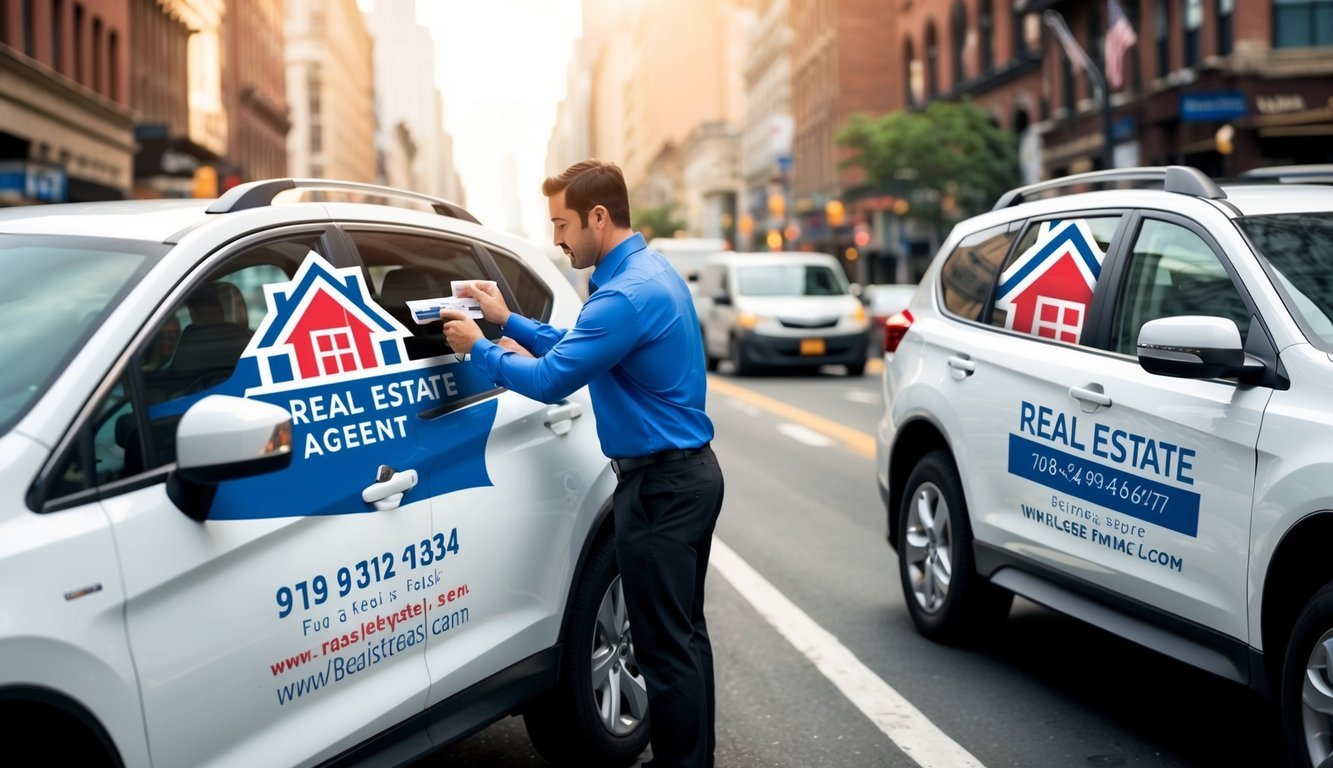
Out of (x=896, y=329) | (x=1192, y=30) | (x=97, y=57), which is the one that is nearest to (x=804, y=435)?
(x=896, y=329)

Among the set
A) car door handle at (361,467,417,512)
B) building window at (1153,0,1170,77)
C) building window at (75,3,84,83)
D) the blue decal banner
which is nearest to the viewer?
car door handle at (361,467,417,512)

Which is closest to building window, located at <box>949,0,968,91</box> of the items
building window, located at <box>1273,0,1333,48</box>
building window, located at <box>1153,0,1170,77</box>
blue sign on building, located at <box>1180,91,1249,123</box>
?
building window, located at <box>1153,0,1170,77</box>

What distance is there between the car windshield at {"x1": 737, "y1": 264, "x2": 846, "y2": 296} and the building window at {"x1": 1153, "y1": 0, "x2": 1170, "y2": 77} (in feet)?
44.6

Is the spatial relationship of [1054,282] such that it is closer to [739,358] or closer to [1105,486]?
[1105,486]

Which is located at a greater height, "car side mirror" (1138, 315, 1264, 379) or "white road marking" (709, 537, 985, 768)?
"car side mirror" (1138, 315, 1264, 379)

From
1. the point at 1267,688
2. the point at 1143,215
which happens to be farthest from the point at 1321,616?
the point at 1143,215

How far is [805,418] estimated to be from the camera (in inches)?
695

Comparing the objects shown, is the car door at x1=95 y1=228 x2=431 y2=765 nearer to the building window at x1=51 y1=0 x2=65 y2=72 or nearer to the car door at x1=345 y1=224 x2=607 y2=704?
the car door at x1=345 y1=224 x2=607 y2=704

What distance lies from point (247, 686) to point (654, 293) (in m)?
1.55

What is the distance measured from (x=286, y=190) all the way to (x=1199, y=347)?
266 centimetres

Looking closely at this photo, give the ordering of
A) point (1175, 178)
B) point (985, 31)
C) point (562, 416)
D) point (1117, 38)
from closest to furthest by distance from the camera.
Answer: point (562, 416)
point (1175, 178)
point (1117, 38)
point (985, 31)

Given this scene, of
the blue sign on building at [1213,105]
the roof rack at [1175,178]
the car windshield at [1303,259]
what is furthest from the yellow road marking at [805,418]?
the blue sign on building at [1213,105]

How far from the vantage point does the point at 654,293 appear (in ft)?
13.8

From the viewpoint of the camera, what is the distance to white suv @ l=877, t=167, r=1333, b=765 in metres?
4.39
